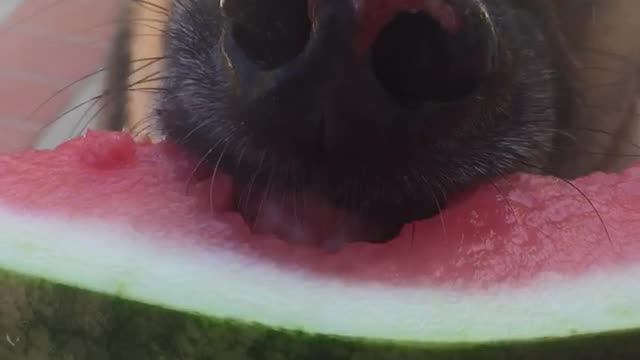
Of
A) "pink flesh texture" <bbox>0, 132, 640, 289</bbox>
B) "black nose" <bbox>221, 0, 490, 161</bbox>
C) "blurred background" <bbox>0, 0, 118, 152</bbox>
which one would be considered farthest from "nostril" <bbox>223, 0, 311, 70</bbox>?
"blurred background" <bbox>0, 0, 118, 152</bbox>

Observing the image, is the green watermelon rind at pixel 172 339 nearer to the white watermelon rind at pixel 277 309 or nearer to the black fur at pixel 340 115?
the white watermelon rind at pixel 277 309

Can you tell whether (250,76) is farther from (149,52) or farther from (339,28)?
(149,52)

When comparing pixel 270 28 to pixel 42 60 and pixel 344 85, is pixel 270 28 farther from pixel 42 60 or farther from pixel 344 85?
pixel 42 60

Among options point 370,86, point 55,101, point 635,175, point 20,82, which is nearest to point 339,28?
point 370,86

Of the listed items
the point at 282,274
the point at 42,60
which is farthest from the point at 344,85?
the point at 42,60

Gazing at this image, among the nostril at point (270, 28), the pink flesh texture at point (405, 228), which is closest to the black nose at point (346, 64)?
the nostril at point (270, 28)

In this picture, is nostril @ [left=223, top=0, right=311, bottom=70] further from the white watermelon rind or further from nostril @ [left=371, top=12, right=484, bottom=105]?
the white watermelon rind
